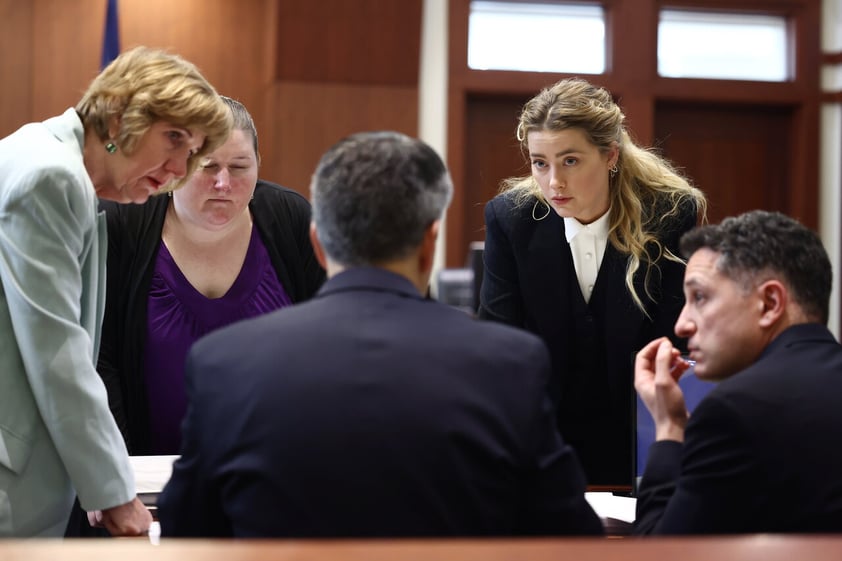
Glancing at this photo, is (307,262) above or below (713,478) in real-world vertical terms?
above

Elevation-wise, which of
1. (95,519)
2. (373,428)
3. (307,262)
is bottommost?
Result: (95,519)

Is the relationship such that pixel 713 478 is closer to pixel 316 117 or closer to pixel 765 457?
pixel 765 457

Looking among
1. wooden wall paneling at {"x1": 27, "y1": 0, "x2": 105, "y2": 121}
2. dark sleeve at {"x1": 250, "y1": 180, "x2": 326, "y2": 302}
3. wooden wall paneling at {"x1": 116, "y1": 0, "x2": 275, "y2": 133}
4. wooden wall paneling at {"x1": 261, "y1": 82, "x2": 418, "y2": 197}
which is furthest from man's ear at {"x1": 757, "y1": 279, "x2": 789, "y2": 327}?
wooden wall paneling at {"x1": 27, "y1": 0, "x2": 105, "y2": 121}

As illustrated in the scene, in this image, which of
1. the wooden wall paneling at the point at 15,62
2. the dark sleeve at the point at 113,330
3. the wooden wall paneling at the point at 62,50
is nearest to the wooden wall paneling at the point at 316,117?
the wooden wall paneling at the point at 62,50

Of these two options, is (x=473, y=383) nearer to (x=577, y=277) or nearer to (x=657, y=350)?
(x=657, y=350)

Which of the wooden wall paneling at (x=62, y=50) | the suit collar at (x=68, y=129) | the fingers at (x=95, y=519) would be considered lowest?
the fingers at (x=95, y=519)

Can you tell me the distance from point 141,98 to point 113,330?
0.82 m

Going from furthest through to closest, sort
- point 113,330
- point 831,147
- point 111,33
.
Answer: point 831,147
point 111,33
point 113,330

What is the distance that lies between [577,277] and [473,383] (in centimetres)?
159

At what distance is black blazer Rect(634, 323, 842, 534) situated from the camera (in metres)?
1.64

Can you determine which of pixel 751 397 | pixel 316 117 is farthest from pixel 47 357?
pixel 316 117

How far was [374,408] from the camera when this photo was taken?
4.54 feet

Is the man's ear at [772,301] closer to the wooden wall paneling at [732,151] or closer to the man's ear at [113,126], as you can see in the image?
the man's ear at [113,126]

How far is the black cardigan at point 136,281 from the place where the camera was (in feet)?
8.82
